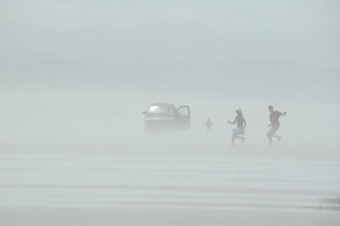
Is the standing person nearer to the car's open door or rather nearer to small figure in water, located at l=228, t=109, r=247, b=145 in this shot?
small figure in water, located at l=228, t=109, r=247, b=145

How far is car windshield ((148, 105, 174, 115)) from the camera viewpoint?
5574 millimetres

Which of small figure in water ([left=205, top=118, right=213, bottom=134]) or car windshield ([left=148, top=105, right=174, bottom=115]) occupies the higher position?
car windshield ([left=148, top=105, right=174, bottom=115])

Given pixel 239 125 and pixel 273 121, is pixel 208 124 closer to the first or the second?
pixel 239 125

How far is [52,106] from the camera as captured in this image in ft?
18.4

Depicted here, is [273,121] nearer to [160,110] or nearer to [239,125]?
[239,125]

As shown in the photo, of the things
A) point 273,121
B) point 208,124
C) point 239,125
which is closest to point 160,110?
point 208,124

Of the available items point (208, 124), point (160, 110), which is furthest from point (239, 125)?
point (160, 110)

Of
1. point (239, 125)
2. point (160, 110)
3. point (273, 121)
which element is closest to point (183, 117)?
point (160, 110)

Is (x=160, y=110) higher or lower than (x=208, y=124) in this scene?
higher

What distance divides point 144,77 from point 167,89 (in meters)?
0.20

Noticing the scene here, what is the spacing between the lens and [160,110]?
5.60 metres

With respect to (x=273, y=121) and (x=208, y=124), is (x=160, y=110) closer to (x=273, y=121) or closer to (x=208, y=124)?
(x=208, y=124)

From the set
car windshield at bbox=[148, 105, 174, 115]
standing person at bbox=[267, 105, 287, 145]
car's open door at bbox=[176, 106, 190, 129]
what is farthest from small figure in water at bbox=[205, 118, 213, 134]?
standing person at bbox=[267, 105, 287, 145]

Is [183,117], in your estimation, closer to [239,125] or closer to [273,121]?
[239,125]
